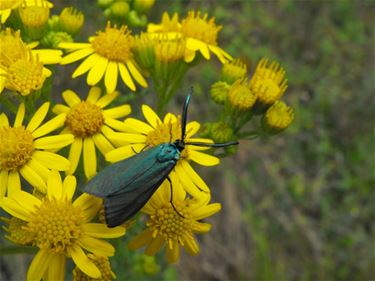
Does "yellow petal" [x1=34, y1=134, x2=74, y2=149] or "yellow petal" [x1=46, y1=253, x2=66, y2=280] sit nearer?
"yellow petal" [x1=46, y1=253, x2=66, y2=280]

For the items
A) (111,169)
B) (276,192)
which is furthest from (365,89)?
(111,169)

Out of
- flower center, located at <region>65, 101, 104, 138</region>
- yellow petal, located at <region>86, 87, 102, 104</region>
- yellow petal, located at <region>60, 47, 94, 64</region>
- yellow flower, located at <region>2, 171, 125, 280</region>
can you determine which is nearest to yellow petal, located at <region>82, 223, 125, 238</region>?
yellow flower, located at <region>2, 171, 125, 280</region>

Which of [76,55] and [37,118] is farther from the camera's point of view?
[76,55]

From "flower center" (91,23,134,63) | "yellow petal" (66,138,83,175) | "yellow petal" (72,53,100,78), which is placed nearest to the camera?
"yellow petal" (66,138,83,175)

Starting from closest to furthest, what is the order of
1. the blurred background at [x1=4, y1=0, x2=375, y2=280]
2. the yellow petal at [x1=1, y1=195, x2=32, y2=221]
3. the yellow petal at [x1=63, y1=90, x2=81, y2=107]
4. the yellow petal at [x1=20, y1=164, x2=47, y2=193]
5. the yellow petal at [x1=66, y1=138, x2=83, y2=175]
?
the yellow petal at [x1=1, y1=195, x2=32, y2=221], the yellow petal at [x1=20, y1=164, x2=47, y2=193], the yellow petal at [x1=66, y1=138, x2=83, y2=175], the yellow petal at [x1=63, y1=90, x2=81, y2=107], the blurred background at [x1=4, y1=0, x2=375, y2=280]

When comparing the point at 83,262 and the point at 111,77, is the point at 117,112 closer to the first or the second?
the point at 111,77

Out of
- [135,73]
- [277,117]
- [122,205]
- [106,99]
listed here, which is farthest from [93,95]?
[277,117]

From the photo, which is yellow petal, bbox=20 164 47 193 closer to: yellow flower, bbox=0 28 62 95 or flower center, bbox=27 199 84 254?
flower center, bbox=27 199 84 254

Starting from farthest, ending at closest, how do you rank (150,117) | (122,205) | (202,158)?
(150,117) → (202,158) → (122,205)

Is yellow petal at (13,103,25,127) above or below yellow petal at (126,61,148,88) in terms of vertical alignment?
below
